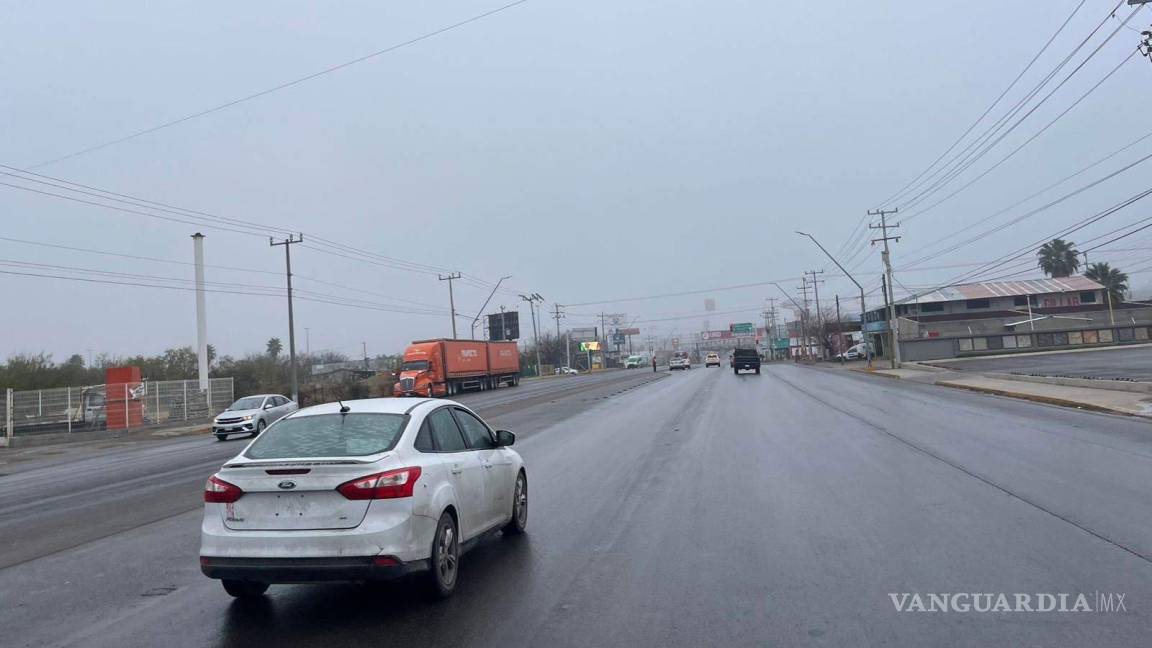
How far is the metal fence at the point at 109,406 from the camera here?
36.9 metres

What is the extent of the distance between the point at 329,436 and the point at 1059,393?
25340mm

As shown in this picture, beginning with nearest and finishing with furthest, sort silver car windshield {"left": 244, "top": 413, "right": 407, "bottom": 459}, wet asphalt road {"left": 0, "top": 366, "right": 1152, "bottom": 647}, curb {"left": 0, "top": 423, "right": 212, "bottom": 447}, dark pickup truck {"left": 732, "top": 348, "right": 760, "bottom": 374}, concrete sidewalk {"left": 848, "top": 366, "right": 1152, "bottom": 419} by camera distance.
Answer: wet asphalt road {"left": 0, "top": 366, "right": 1152, "bottom": 647} → silver car windshield {"left": 244, "top": 413, "right": 407, "bottom": 459} → concrete sidewalk {"left": 848, "top": 366, "right": 1152, "bottom": 419} → curb {"left": 0, "top": 423, "right": 212, "bottom": 447} → dark pickup truck {"left": 732, "top": 348, "right": 760, "bottom": 374}

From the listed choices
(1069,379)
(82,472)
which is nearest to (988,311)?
(1069,379)

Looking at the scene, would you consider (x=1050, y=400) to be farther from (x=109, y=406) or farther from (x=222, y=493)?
(x=109, y=406)

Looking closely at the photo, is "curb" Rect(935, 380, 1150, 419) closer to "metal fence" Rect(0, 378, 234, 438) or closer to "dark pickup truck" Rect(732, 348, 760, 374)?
"dark pickup truck" Rect(732, 348, 760, 374)

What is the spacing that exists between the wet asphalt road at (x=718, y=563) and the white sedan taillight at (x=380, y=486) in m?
0.89

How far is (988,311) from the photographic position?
86.3 meters

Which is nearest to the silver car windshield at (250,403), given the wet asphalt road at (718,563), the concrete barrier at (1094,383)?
the wet asphalt road at (718,563)

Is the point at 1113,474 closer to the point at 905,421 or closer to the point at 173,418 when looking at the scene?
the point at 905,421

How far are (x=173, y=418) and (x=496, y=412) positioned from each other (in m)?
22.9

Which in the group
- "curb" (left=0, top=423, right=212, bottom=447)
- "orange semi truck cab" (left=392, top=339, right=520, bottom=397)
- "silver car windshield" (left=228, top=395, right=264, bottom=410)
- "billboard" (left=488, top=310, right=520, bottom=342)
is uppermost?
"billboard" (left=488, top=310, right=520, bottom=342)

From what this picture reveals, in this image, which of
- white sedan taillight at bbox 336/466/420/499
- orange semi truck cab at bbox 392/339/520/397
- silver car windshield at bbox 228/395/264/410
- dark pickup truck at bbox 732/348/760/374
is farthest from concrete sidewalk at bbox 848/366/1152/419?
orange semi truck cab at bbox 392/339/520/397

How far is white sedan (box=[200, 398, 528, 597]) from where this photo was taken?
569 centimetres

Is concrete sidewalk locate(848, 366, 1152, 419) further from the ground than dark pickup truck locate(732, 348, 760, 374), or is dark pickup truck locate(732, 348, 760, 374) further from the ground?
dark pickup truck locate(732, 348, 760, 374)
